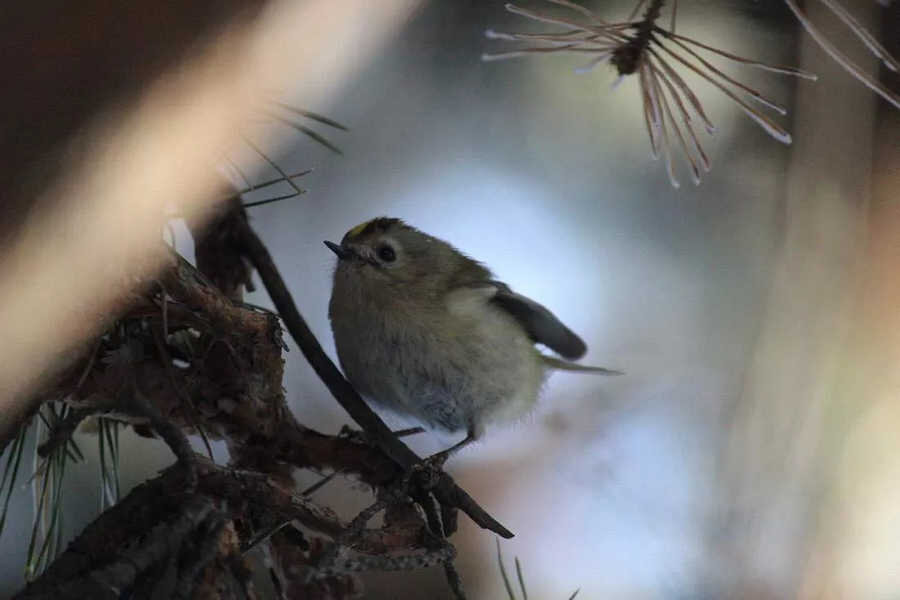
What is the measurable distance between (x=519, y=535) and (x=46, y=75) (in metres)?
1.29

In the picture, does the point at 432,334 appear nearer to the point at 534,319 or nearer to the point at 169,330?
the point at 534,319

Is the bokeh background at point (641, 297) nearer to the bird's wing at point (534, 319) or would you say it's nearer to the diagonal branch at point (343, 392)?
the bird's wing at point (534, 319)

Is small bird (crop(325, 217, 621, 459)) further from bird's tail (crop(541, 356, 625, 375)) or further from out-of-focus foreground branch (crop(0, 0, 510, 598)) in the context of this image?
out-of-focus foreground branch (crop(0, 0, 510, 598))

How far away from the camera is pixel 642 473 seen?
165 centimetres

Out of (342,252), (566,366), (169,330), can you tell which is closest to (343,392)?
(169,330)

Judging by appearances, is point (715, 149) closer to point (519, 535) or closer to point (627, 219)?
point (627, 219)

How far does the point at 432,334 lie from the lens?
115 centimetres

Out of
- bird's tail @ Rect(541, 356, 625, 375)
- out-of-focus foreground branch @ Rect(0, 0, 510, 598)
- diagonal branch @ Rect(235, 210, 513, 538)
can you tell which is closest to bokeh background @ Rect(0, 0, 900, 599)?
bird's tail @ Rect(541, 356, 625, 375)

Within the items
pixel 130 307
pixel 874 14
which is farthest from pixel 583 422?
pixel 130 307

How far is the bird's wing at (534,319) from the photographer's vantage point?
49.8 inches

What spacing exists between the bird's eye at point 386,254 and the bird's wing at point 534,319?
110 mm

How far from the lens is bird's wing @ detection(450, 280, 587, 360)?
1265 millimetres

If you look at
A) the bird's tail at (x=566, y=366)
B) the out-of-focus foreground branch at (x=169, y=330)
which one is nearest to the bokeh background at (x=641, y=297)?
the bird's tail at (x=566, y=366)

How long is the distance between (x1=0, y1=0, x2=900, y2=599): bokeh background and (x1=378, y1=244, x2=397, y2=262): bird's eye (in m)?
0.21
